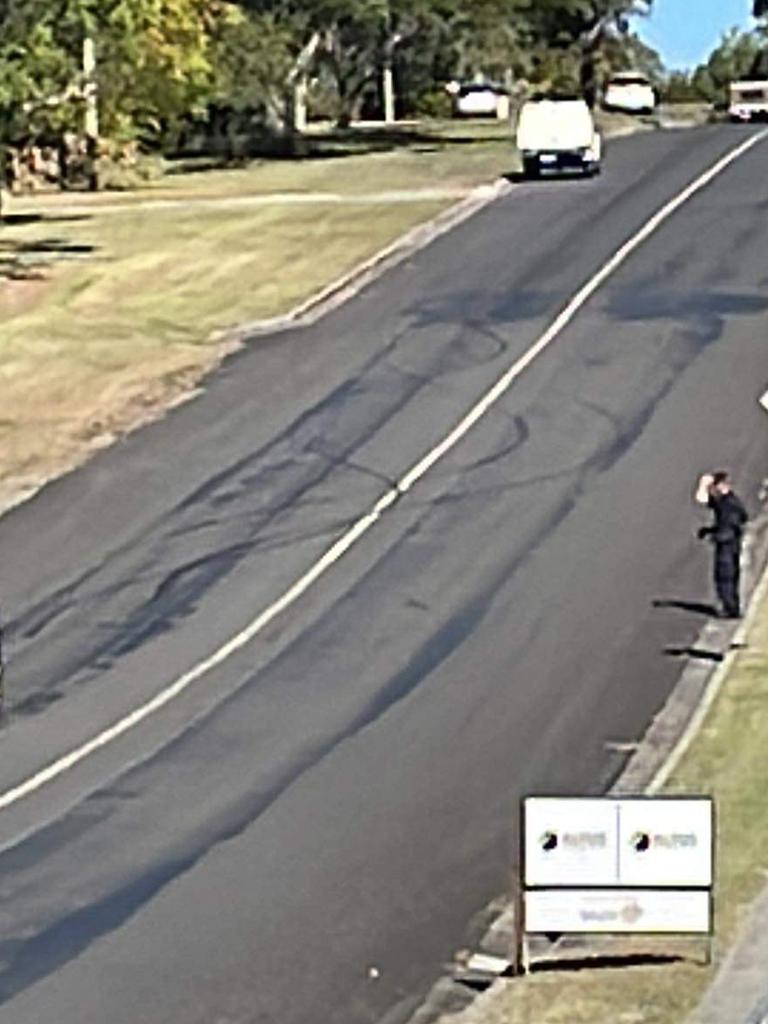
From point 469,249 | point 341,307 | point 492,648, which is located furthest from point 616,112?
point 492,648

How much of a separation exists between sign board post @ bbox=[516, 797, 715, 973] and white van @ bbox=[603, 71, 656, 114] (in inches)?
3112

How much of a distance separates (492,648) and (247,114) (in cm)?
6005

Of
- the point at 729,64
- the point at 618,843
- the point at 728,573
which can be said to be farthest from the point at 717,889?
the point at 729,64

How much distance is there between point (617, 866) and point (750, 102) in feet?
228

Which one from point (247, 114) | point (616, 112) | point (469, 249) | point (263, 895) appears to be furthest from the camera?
point (616, 112)

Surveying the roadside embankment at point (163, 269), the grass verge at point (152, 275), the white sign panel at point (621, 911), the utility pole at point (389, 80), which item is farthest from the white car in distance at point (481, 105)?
the white sign panel at point (621, 911)

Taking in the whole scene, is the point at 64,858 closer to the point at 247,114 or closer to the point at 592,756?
the point at 592,756

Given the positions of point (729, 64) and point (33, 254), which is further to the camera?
point (729, 64)

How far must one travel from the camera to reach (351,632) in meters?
26.9

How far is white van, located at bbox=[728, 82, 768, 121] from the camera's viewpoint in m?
82.2

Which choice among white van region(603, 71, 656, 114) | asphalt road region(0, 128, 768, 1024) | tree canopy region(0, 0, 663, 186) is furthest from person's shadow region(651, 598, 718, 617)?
white van region(603, 71, 656, 114)

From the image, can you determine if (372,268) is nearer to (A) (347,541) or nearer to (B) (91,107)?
(B) (91,107)

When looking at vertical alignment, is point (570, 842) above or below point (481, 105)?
above

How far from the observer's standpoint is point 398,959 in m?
17.3
